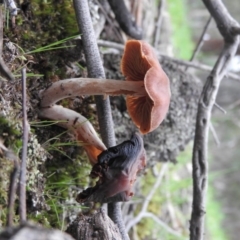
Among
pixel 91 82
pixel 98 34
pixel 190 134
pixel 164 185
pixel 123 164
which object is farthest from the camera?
pixel 164 185

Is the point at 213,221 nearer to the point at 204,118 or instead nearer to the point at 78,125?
the point at 204,118

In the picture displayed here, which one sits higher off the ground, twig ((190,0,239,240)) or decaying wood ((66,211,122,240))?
twig ((190,0,239,240))

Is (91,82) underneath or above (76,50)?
underneath

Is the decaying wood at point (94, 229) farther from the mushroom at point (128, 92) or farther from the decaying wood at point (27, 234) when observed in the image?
the decaying wood at point (27, 234)

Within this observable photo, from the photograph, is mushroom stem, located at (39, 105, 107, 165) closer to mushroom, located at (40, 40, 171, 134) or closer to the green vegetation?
mushroom, located at (40, 40, 171, 134)

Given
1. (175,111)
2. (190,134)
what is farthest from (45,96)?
(190,134)

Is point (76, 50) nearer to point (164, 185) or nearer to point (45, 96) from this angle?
point (45, 96)

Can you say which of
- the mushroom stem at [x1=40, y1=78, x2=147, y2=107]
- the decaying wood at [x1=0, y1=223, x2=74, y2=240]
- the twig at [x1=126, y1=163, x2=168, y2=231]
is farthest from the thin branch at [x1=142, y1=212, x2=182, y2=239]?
Answer: the decaying wood at [x1=0, y1=223, x2=74, y2=240]

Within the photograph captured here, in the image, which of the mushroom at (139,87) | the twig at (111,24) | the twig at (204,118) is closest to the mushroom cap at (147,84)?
the mushroom at (139,87)
